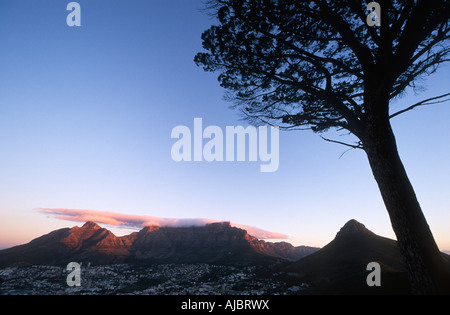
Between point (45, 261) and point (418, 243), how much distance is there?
5349 inches

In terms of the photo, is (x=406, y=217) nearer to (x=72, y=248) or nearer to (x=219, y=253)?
(x=219, y=253)

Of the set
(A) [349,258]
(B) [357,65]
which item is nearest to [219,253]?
(A) [349,258]

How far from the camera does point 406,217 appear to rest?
4953mm

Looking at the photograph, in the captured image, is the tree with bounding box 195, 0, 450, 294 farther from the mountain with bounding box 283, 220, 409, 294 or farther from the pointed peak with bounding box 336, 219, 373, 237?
the pointed peak with bounding box 336, 219, 373, 237

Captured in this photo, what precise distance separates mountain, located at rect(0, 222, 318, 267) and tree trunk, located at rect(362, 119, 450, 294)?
10045 centimetres

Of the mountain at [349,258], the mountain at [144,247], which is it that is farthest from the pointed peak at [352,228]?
the mountain at [144,247]

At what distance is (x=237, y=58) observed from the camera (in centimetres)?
856

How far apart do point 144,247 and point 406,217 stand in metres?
172

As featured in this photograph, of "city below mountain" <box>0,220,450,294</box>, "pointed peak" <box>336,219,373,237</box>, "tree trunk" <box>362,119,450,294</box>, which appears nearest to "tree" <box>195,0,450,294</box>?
"tree trunk" <box>362,119,450,294</box>

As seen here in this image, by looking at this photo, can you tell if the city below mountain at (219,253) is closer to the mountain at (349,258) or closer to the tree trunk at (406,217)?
the mountain at (349,258)

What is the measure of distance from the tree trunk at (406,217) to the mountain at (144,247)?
100452 millimetres

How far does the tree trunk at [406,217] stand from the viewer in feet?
15.0
